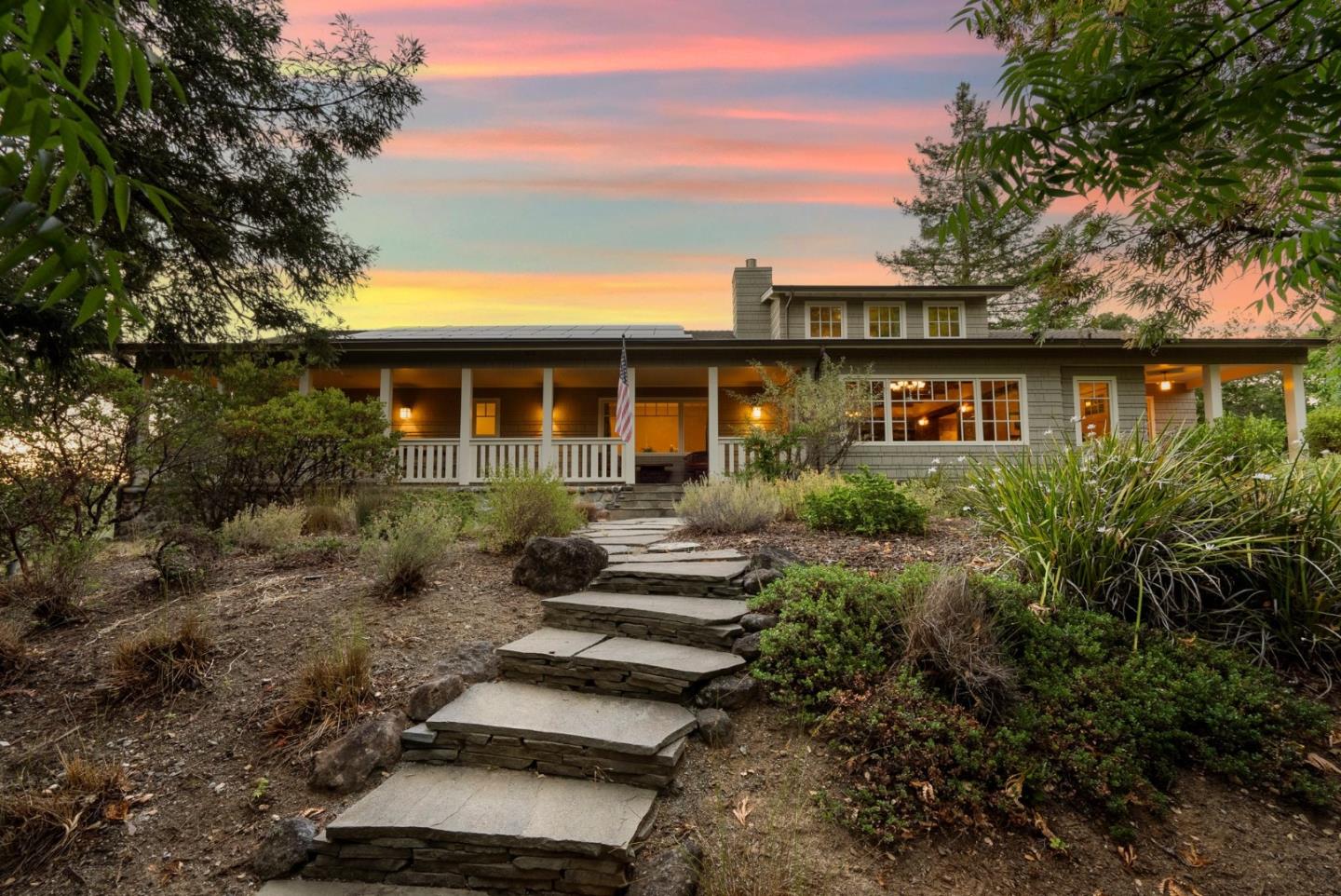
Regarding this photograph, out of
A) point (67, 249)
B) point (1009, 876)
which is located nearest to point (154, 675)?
point (67, 249)

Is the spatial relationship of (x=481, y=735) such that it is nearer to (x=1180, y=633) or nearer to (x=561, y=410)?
(x=1180, y=633)

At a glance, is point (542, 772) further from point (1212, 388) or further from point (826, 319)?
point (1212, 388)

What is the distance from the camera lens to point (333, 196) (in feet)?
19.1

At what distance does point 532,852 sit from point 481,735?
0.67 m

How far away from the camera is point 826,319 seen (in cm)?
1531

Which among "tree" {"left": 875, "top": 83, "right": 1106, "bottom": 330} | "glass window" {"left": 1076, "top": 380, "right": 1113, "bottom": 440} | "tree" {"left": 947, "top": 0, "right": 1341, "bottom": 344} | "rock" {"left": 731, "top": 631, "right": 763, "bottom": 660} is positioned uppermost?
"tree" {"left": 875, "top": 83, "right": 1106, "bottom": 330}

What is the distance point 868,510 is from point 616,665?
10.6ft

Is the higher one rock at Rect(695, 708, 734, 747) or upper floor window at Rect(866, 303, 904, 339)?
upper floor window at Rect(866, 303, 904, 339)

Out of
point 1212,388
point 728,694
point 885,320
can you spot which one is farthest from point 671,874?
point 1212,388

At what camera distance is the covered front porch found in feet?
40.0

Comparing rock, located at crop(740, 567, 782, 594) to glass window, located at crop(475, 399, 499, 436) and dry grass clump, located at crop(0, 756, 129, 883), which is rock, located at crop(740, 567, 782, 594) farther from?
glass window, located at crop(475, 399, 499, 436)

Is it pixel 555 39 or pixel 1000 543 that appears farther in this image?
pixel 555 39

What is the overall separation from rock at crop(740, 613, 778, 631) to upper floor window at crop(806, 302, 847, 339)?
492 inches

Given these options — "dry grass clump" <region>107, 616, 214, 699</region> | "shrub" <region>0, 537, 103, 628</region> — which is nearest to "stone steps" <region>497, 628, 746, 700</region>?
"dry grass clump" <region>107, 616, 214, 699</region>
